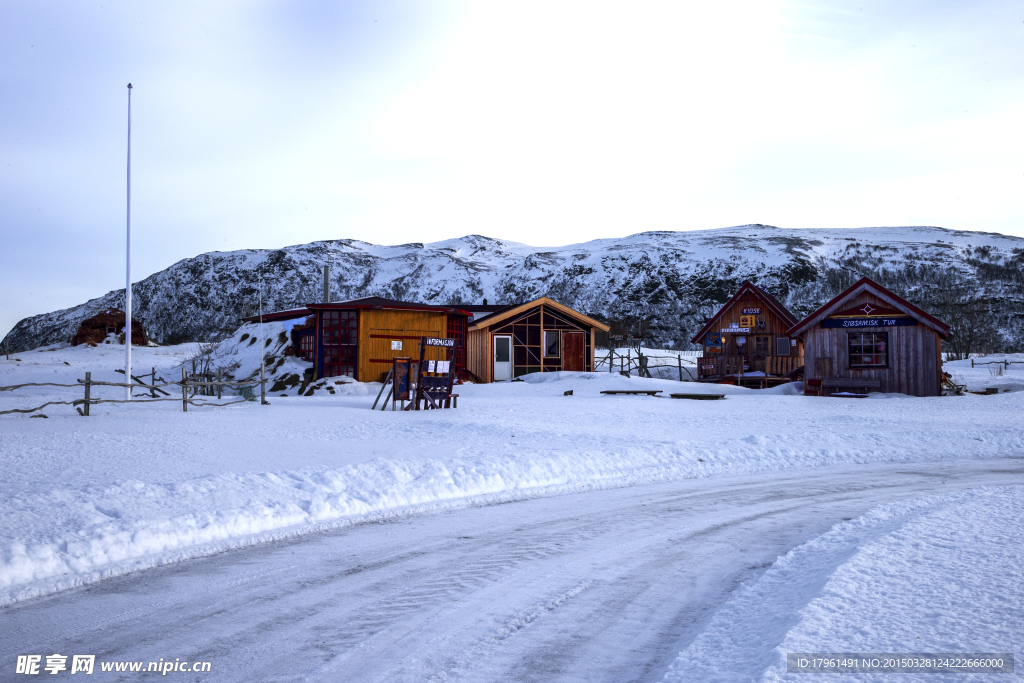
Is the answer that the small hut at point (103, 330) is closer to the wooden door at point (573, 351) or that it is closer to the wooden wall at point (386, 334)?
the wooden wall at point (386, 334)

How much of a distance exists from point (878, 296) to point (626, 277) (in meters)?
80.2

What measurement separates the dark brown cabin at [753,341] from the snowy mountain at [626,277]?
144 feet

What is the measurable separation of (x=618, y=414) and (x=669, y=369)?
25.0 metres

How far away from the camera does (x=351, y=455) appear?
38.2 ft

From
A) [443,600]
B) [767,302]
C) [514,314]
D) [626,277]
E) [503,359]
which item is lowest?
[443,600]

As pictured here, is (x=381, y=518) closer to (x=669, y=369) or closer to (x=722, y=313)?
(x=722, y=313)

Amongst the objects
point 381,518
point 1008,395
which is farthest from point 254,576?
point 1008,395

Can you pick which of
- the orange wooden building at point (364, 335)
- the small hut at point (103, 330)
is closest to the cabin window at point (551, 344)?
the orange wooden building at point (364, 335)

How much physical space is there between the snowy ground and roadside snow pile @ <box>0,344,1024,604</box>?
1.4 inches

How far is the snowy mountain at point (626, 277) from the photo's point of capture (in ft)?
300

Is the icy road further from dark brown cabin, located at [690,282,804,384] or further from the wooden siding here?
the wooden siding

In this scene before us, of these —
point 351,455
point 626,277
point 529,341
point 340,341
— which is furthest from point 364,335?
point 626,277

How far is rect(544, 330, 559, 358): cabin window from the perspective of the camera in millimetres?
36656

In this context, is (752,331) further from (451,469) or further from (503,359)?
(451,469)
